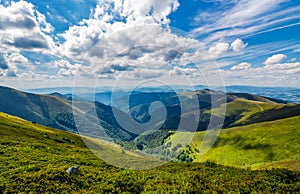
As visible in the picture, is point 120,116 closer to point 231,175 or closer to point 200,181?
point 200,181

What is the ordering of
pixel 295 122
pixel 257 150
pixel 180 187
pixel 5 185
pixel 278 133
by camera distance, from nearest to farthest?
1. pixel 5 185
2. pixel 180 187
3. pixel 257 150
4. pixel 278 133
5. pixel 295 122

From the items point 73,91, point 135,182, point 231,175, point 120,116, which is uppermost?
point 73,91

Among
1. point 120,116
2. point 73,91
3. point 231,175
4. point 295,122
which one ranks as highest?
point 73,91

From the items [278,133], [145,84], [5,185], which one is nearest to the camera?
[5,185]

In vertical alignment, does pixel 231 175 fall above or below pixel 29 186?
below

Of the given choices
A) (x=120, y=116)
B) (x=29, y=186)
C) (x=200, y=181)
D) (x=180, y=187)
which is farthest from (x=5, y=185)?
(x=200, y=181)

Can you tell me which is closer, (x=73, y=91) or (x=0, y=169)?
(x=73, y=91)

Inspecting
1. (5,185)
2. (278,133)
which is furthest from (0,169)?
(278,133)

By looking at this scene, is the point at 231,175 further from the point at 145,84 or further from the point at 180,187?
the point at 145,84

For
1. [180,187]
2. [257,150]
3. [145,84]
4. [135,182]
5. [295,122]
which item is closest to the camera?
[180,187]
